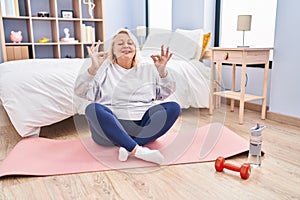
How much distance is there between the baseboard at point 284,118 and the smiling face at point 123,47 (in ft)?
4.33

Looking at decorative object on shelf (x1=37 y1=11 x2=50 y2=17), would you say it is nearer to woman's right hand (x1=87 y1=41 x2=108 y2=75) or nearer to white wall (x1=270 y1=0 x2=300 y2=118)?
woman's right hand (x1=87 y1=41 x2=108 y2=75)

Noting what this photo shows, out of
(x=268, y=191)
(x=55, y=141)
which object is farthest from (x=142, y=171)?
(x=55, y=141)

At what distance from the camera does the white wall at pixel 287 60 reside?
1.97 metres

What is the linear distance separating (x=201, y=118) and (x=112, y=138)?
1.07 m

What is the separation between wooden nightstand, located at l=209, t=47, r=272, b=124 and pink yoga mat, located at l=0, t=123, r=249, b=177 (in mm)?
486

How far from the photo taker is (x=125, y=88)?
1504 millimetres

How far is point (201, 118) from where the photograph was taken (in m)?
2.26

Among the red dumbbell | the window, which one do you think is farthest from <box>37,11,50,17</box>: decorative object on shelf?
the red dumbbell

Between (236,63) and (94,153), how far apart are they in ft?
4.19

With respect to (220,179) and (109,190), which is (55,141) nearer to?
(109,190)

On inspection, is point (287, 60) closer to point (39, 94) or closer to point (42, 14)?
point (39, 94)

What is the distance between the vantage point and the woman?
4.74ft

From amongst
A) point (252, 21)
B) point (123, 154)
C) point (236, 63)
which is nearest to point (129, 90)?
point (123, 154)

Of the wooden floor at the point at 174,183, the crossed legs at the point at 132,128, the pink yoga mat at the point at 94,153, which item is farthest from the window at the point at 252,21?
the crossed legs at the point at 132,128
